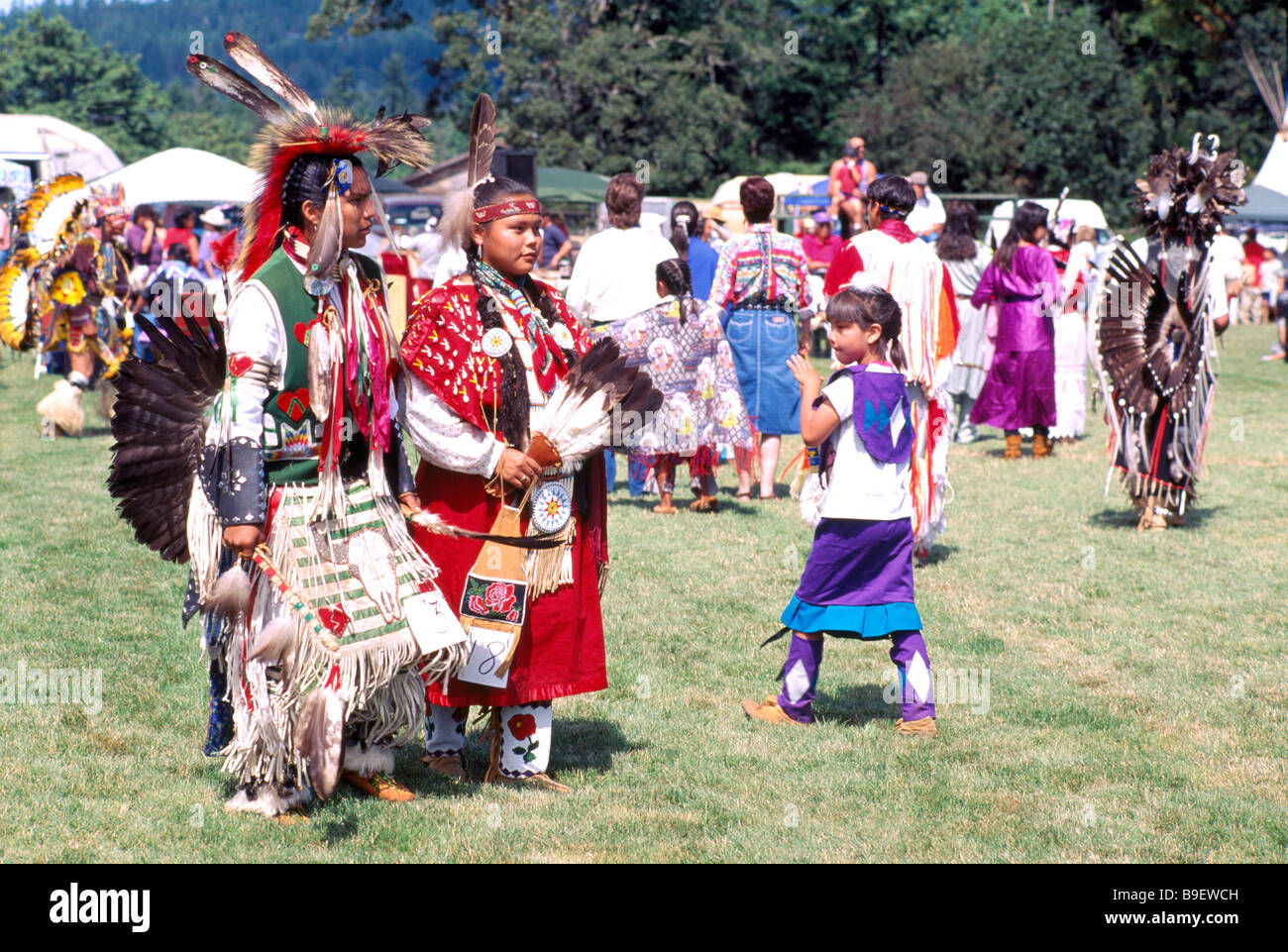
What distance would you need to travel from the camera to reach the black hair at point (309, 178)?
135 inches

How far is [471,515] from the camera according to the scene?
149 inches

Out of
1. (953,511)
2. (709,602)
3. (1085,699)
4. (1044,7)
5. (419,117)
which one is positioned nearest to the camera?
(419,117)

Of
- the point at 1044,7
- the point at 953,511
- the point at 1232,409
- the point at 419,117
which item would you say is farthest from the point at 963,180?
the point at 419,117

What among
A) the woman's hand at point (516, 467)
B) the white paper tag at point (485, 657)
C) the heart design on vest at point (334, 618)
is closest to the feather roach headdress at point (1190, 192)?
the woman's hand at point (516, 467)

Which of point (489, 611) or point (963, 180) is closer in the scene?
point (489, 611)

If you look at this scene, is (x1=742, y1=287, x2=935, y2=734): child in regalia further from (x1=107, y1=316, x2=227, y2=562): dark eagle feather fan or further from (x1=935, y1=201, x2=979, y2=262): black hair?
(x1=935, y1=201, x2=979, y2=262): black hair

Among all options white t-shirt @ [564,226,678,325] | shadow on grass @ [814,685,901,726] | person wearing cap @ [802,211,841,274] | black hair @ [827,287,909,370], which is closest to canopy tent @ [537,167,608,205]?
person wearing cap @ [802,211,841,274]

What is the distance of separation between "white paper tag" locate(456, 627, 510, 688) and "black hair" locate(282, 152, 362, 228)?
1.17 metres

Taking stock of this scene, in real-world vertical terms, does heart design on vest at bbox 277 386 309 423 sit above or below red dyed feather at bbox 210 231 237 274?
below

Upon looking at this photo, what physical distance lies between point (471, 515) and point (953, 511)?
4.99m

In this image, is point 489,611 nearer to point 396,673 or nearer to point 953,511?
point 396,673

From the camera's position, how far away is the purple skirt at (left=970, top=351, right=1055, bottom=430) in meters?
9.91

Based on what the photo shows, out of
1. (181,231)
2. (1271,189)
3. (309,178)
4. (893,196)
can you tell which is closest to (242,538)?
(309,178)

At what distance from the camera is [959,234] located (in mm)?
10141
